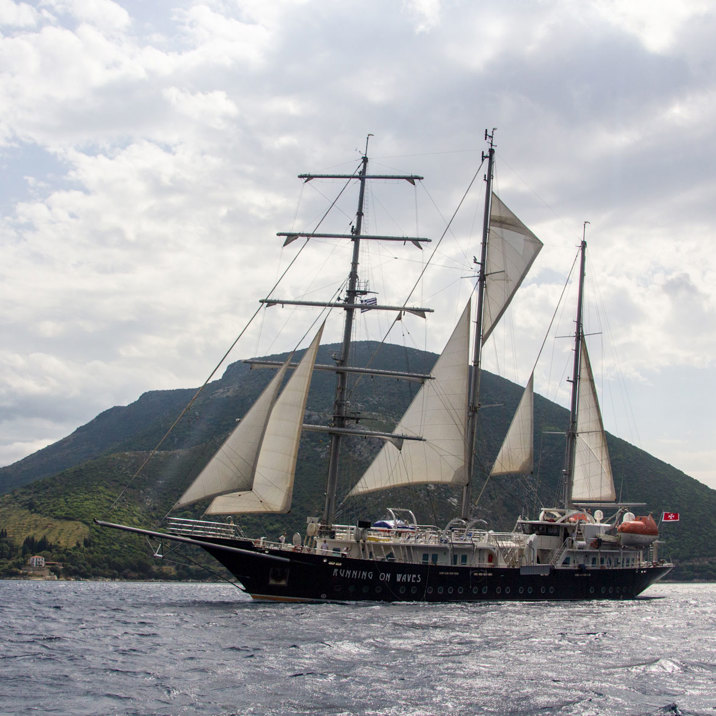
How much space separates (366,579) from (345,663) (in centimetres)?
1803

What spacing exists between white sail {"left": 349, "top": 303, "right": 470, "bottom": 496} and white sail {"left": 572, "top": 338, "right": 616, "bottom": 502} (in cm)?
1222

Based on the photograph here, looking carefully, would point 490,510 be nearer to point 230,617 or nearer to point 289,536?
point 289,536

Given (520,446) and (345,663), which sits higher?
(520,446)

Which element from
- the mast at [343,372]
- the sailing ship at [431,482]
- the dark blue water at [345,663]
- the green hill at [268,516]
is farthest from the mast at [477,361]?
the dark blue water at [345,663]

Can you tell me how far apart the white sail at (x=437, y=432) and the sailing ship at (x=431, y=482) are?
7cm

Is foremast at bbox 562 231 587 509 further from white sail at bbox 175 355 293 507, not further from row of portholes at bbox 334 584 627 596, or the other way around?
white sail at bbox 175 355 293 507

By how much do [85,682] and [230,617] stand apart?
12.8m

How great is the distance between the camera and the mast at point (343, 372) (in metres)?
43.3

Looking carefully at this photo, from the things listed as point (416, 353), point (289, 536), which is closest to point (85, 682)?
point (289, 536)

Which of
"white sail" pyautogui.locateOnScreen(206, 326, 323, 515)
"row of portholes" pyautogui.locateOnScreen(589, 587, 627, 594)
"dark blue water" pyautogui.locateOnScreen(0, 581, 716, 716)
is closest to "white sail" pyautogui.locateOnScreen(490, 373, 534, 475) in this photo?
"row of portholes" pyautogui.locateOnScreen(589, 587, 627, 594)

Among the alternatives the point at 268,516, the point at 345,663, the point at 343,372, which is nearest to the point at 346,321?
the point at 343,372

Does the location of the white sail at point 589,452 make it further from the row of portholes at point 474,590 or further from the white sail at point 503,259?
the white sail at point 503,259

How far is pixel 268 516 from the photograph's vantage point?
267 feet

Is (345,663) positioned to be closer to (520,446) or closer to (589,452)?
(520,446)
